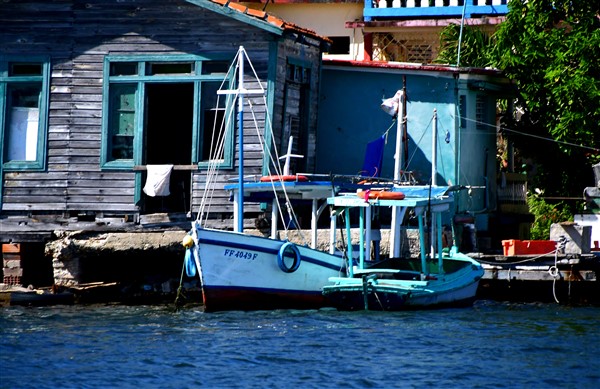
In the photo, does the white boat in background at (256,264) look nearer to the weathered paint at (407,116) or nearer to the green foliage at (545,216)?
the weathered paint at (407,116)

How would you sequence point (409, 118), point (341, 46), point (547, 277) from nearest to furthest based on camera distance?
point (547, 277) → point (409, 118) → point (341, 46)

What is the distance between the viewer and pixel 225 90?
80.0 ft

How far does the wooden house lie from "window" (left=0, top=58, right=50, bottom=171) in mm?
19

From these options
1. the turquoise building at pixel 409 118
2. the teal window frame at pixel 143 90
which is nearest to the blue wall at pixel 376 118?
the turquoise building at pixel 409 118

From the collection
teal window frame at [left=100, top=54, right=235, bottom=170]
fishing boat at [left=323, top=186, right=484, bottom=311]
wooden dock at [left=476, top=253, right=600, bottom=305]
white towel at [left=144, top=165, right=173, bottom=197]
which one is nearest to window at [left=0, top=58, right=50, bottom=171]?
teal window frame at [left=100, top=54, right=235, bottom=170]

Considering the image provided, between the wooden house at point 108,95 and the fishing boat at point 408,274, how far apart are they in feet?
9.36

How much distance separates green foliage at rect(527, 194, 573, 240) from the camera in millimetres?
30569

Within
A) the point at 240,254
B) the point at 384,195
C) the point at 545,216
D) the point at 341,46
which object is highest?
the point at 341,46

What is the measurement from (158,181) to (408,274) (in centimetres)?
492

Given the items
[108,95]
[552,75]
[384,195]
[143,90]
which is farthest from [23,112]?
[552,75]

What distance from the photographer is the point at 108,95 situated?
84.4ft

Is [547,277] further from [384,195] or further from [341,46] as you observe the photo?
[341,46]

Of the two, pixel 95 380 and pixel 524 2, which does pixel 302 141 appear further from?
pixel 95 380

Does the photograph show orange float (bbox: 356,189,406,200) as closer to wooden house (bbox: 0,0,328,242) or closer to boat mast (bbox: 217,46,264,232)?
boat mast (bbox: 217,46,264,232)
